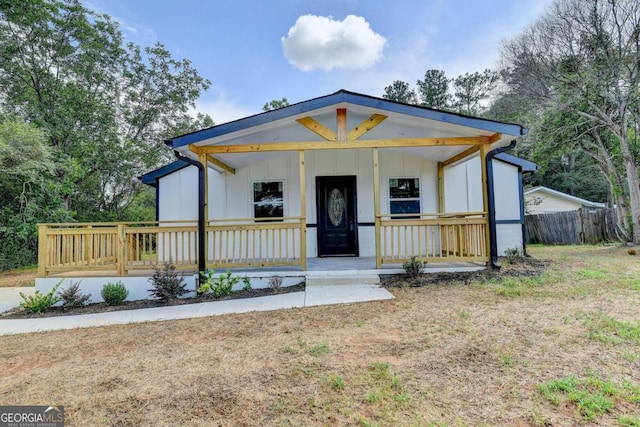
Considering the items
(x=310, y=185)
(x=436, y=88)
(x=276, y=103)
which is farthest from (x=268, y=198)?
(x=436, y=88)

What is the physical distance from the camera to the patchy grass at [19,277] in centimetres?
798

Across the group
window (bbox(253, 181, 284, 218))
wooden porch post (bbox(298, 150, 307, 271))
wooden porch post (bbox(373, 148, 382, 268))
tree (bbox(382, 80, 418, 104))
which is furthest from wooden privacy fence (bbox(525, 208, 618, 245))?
tree (bbox(382, 80, 418, 104))

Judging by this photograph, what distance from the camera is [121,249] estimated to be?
5852mm

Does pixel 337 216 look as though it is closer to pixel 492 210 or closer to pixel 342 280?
pixel 342 280

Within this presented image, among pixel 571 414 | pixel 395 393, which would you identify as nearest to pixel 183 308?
pixel 395 393

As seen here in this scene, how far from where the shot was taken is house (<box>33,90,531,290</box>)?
19.1 feet

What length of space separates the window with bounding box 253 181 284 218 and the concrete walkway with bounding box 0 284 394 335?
321 cm

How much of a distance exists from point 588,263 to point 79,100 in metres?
16.9

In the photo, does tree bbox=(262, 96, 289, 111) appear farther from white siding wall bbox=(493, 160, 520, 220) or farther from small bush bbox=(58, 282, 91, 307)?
small bush bbox=(58, 282, 91, 307)

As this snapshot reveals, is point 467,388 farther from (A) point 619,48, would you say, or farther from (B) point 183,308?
(A) point 619,48

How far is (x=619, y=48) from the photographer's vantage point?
9.93 metres

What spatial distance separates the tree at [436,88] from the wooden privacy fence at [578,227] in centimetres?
1509

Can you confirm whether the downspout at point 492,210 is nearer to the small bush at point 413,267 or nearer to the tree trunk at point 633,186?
the small bush at point 413,267

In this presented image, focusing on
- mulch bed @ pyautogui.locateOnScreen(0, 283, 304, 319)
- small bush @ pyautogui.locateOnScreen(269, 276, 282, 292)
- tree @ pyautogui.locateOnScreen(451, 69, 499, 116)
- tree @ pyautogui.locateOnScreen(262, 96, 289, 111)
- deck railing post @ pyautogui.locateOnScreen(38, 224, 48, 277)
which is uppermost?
tree @ pyautogui.locateOnScreen(451, 69, 499, 116)
